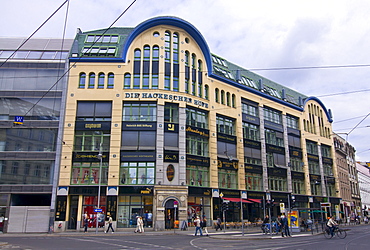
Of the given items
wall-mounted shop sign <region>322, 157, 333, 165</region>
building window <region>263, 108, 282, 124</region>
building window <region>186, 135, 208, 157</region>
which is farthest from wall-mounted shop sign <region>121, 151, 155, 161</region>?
wall-mounted shop sign <region>322, 157, 333, 165</region>

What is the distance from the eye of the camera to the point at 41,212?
33719 millimetres

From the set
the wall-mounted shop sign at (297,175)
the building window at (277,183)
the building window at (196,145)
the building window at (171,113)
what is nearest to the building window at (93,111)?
the building window at (171,113)

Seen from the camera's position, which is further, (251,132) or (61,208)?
(251,132)

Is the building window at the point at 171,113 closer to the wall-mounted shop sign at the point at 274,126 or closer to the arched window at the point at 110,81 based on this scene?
the arched window at the point at 110,81

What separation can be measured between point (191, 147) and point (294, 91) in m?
33.2

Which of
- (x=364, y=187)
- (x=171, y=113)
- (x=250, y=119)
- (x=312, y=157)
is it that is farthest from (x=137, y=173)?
(x=364, y=187)

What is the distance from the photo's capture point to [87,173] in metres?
35.8

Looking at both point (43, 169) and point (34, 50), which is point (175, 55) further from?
point (43, 169)

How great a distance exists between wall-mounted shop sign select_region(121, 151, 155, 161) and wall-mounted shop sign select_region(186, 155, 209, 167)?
14.6 ft

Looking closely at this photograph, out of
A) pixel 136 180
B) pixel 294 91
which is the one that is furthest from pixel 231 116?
pixel 294 91

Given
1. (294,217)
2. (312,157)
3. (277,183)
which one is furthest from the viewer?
(312,157)

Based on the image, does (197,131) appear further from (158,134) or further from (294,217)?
(294,217)

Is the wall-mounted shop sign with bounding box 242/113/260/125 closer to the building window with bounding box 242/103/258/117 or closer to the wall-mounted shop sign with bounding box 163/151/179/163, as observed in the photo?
the building window with bounding box 242/103/258/117

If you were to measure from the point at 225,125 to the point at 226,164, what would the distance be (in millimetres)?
5323
